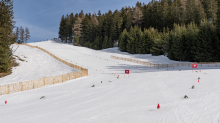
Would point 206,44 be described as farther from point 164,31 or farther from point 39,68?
point 39,68

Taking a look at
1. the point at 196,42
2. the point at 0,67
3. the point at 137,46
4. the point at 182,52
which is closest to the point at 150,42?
the point at 137,46

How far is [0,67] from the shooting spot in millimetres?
31812

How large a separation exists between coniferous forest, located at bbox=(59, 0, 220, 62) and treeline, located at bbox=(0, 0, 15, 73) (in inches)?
1863

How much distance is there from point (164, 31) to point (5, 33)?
5870 cm

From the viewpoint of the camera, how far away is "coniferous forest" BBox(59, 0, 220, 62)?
4472cm

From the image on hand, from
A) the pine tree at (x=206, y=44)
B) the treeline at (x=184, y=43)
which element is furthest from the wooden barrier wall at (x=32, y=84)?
the treeline at (x=184, y=43)

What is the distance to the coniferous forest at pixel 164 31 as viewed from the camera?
4472 centimetres

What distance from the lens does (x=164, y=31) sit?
2509 inches

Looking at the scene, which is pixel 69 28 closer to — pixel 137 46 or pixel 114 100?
pixel 137 46

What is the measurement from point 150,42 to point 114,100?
181 feet

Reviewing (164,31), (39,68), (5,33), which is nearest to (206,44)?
(164,31)

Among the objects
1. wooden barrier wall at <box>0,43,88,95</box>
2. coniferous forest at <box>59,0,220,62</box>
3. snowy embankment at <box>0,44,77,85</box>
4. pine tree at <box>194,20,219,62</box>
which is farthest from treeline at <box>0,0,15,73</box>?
pine tree at <box>194,20,219,62</box>

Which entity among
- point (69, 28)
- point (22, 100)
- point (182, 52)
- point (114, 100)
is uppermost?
point (69, 28)

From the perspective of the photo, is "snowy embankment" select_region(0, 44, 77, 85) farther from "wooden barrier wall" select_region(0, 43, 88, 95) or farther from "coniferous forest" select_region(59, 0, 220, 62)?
"coniferous forest" select_region(59, 0, 220, 62)
